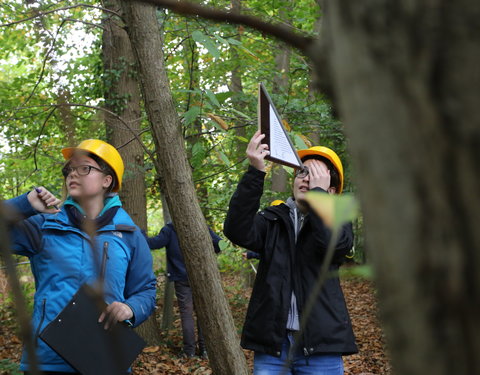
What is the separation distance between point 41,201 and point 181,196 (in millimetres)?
776

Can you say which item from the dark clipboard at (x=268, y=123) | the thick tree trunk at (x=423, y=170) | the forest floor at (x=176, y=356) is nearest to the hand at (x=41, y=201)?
the dark clipboard at (x=268, y=123)

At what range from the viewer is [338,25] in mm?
410

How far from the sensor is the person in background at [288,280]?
2799mm

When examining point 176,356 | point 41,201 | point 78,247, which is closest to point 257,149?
point 78,247

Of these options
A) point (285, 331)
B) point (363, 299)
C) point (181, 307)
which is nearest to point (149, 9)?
point (285, 331)

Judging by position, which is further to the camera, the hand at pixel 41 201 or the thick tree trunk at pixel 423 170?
the hand at pixel 41 201

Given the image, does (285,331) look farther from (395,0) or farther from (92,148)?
(395,0)

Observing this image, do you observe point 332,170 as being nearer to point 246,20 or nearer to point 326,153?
point 326,153

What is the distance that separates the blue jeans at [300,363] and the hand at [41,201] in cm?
146

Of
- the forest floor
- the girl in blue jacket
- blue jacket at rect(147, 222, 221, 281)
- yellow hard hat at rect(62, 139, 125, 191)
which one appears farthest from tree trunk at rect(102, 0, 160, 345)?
the girl in blue jacket

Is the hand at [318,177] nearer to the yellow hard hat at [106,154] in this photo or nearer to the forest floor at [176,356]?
the yellow hard hat at [106,154]

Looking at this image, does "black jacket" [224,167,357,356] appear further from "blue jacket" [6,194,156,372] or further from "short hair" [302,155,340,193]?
"blue jacket" [6,194,156,372]

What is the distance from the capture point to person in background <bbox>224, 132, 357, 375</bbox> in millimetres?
2799

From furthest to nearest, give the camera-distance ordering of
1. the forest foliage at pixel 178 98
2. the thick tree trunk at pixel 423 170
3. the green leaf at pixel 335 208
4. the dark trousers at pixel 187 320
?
the dark trousers at pixel 187 320, the forest foliage at pixel 178 98, the green leaf at pixel 335 208, the thick tree trunk at pixel 423 170
